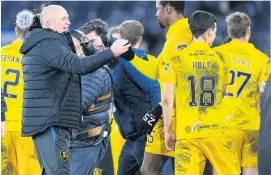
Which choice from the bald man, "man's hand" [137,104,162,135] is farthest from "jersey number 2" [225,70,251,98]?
the bald man

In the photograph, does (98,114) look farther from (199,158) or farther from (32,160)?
(32,160)

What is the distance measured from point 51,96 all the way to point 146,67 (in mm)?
1721

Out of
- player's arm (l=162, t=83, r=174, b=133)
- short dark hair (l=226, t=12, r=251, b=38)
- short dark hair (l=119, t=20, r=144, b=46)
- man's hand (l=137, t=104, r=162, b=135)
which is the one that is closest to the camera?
player's arm (l=162, t=83, r=174, b=133)

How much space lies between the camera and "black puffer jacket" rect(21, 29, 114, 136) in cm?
651

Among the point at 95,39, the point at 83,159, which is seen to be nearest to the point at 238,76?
the point at 95,39

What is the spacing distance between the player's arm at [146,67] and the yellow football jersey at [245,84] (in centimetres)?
79

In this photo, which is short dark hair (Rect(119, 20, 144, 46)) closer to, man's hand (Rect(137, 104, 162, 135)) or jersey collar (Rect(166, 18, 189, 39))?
jersey collar (Rect(166, 18, 189, 39))

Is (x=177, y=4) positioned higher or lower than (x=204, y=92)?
higher

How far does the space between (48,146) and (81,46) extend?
108 cm

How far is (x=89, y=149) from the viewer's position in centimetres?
734

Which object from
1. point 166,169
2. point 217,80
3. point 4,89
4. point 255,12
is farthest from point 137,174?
point 255,12

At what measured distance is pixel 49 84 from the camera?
21.5ft

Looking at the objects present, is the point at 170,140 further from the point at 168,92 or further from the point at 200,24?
the point at 200,24

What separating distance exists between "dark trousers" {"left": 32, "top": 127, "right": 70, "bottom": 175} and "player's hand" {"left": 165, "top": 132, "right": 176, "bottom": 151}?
106cm
